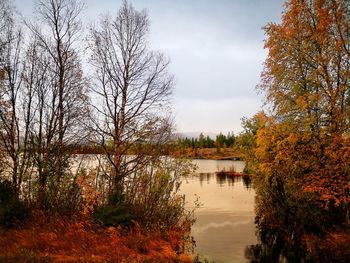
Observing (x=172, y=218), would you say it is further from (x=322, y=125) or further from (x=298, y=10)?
(x=298, y=10)

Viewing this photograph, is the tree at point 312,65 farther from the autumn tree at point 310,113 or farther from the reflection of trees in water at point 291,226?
the reflection of trees in water at point 291,226

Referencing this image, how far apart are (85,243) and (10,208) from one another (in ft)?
12.2

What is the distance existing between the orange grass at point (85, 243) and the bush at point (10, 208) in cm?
56

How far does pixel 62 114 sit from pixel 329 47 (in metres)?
13.1

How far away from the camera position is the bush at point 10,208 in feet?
41.2

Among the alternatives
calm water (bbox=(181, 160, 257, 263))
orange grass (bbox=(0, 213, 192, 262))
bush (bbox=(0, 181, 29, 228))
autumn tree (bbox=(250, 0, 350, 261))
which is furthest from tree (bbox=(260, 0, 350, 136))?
bush (bbox=(0, 181, 29, 228))

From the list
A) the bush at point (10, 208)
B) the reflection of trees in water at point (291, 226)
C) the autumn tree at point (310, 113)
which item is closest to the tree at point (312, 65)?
the autumn tree at point (310, 113)

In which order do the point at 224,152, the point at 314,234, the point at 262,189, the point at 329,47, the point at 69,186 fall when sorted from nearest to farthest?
the point at 69,186 < the point at 329,47 < the point at 314,234 < the point at 262,189 < the point at 224,152

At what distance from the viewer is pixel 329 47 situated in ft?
50.6

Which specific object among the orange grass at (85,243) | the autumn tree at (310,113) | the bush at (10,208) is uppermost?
the autumn tree at (310,113)

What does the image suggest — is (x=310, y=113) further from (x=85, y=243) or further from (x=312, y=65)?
(x=85, y=243)

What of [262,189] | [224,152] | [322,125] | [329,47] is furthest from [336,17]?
[224,152]

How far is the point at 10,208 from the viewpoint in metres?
12.8

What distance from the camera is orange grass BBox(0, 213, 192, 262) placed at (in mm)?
10304
